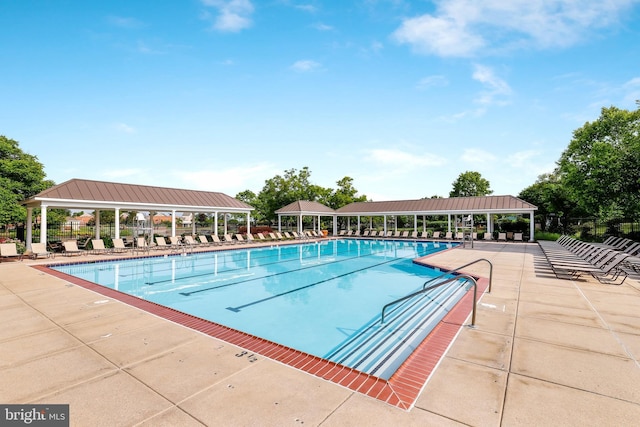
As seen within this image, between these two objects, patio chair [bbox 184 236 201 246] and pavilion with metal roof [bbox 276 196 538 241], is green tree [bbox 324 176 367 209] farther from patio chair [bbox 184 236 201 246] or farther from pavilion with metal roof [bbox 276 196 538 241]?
patio chair [bbox 184 236 201 246]

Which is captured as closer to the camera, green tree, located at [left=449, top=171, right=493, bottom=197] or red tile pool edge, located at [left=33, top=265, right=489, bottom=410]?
red tile pool edge, located at [left=33, top=265, right=489, bottom=410]

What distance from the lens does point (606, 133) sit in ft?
67.4

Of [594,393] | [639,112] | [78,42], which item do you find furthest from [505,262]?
[78,42]

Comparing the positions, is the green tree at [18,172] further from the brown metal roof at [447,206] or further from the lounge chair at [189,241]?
the brown metal roof at [447,206]

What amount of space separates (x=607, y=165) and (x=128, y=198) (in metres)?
27.4

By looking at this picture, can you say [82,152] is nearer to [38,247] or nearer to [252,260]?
[38,247]

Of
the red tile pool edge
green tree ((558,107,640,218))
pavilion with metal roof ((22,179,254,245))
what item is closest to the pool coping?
the red tile pool edge

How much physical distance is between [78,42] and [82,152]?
1073 cm

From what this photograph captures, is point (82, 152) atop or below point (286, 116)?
below

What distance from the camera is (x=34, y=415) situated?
267 cm

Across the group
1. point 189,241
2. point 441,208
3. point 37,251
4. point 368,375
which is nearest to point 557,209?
point 441,208

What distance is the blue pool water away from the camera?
5.53 metres

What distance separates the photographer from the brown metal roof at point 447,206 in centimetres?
2373

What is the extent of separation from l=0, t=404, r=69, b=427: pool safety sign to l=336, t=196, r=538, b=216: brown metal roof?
2625 centimetres
